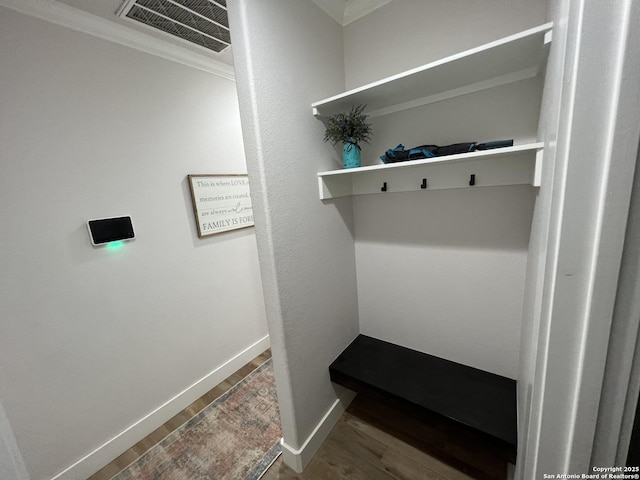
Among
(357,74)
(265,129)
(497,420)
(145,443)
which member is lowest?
(145,443)

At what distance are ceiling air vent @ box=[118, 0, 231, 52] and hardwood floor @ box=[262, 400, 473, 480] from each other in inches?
102

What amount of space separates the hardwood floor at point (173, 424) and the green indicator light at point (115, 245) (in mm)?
1270

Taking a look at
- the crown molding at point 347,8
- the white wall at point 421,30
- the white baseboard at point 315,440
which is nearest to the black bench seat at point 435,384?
the white baseboard at point 315,440

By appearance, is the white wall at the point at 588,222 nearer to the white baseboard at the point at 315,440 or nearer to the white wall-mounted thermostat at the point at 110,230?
the white baseboard at the point at 315,440

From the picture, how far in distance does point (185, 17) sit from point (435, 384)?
2520mm

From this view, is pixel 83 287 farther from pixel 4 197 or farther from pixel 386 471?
pixel 386 471

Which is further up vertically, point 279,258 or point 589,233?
point 589,233

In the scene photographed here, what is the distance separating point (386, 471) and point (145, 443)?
4.97 feet

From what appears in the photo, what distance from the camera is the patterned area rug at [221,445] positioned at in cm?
136

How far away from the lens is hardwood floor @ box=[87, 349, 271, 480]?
1.42 meters

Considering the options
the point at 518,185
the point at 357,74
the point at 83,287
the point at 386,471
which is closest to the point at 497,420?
the point at 386,471

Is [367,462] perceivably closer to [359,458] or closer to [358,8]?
[359,458]

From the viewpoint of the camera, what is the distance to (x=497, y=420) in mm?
1077

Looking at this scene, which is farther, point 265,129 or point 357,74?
point 357,74
